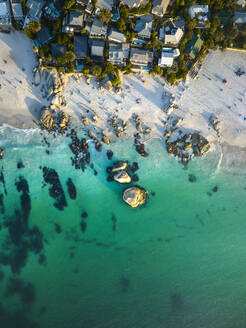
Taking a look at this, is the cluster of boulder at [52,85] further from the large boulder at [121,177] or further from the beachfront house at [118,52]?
the large boulder at [121,177]

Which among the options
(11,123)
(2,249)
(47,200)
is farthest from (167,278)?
(11,123)

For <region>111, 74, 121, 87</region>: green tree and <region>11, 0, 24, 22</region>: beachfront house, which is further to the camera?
<region>111, 74, 121, 87</region>: green tree

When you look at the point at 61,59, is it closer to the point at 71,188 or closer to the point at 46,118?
the point at 46,118

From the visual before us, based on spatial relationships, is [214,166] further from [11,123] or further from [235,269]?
[11,123]

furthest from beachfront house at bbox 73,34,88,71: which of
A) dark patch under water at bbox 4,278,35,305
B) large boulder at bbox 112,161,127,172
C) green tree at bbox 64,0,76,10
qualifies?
dark patch under water at bbox 4,278,35,305

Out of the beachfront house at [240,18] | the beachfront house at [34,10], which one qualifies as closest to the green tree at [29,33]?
the beachfront house at [34,10]

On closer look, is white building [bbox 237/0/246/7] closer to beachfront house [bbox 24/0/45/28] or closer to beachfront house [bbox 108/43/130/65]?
beachfront house [bbox 108/43/130/65]
